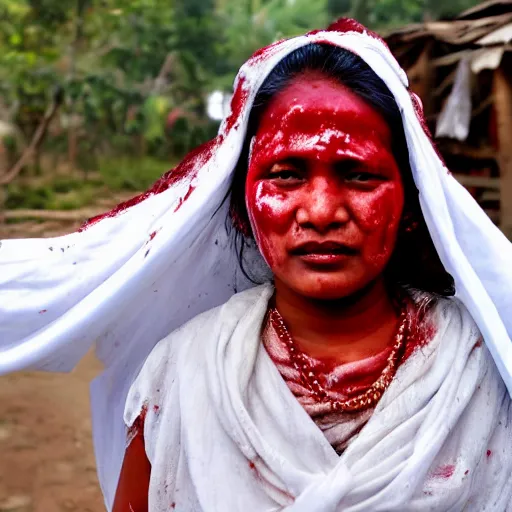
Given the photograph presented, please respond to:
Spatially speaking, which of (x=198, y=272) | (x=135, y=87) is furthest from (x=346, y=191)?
(x=135, y=87)

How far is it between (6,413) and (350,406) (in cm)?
331

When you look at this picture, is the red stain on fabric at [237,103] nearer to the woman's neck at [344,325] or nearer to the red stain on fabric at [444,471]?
the woman's neck at [344,325]

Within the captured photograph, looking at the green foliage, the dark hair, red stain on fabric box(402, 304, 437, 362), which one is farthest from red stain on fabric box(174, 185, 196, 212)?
the green foliage

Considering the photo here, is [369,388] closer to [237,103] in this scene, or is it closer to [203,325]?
[203,325]

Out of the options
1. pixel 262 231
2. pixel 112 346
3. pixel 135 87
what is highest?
pixel 135 87

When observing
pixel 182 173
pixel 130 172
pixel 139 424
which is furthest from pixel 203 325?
pixel 130 172

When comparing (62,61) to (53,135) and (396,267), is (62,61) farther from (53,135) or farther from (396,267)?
(396,267)

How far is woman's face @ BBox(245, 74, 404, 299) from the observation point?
4.05ft

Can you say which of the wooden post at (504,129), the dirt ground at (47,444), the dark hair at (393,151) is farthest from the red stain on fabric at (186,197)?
the wooden post at (504,129)

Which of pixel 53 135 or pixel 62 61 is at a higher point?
pixel 62 61

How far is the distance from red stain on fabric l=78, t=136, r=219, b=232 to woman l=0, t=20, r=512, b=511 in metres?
0.01

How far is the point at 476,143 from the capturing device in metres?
5.49

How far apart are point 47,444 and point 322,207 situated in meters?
3.00

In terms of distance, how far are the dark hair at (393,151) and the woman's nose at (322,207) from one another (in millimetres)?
175
